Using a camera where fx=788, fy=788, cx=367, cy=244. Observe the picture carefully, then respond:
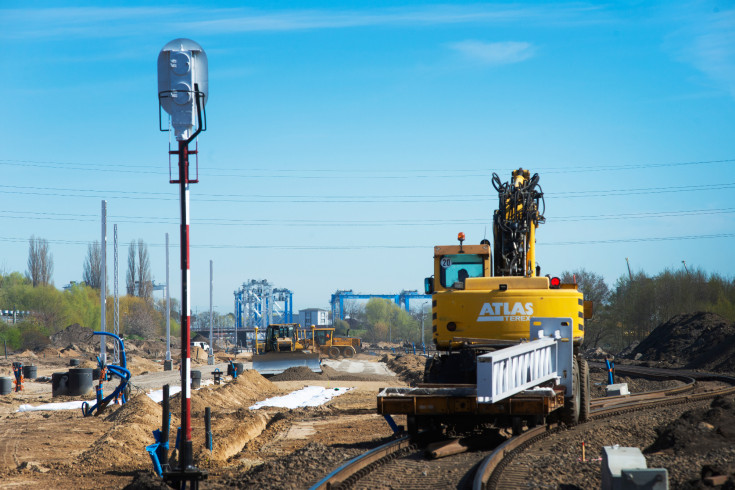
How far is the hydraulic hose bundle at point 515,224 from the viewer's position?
16.0 meters

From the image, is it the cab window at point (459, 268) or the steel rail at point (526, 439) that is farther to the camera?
the cab window at point (459, 268)

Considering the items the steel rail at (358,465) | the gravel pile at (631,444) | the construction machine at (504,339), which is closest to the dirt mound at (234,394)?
the construction machine at (504,339)

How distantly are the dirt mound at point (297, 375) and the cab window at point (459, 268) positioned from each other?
2363 cm

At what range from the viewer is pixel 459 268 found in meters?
15.0

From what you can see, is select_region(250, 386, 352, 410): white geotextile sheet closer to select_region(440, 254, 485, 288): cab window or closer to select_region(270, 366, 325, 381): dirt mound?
select_region(270, 366, 325, 381): dirt mound

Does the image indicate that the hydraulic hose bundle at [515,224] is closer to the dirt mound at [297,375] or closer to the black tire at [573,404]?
the black tire at [573,404]

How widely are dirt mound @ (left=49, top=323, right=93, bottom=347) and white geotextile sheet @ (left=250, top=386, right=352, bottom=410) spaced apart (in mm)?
56170

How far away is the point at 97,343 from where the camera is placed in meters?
79.8

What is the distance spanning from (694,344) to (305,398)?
3318cm

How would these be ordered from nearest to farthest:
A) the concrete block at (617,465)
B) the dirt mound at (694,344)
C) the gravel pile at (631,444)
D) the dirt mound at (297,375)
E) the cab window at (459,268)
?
the concrete block at (617,465), the gravel pile at (631,444), the cab window at (459,268), the dirt mound at (297,375), the dirt mound at (694,344)

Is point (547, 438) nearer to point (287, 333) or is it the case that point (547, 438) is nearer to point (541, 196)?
point (541, 196)

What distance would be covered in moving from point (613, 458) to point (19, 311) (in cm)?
9535

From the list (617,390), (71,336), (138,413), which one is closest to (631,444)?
(138,413)

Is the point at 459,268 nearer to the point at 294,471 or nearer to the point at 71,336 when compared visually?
the point at 294,471
